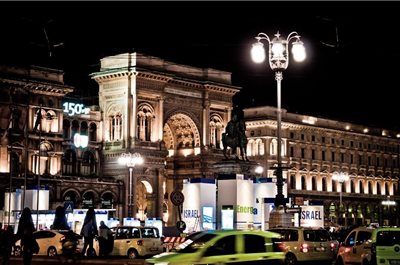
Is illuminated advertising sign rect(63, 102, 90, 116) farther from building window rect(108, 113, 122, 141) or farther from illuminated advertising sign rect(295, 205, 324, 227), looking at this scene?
illuminated advertising sign rect(295, 205, 324, 227)

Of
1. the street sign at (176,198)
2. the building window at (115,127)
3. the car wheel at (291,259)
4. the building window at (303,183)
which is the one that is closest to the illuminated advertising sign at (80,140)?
the building window at (115,127)

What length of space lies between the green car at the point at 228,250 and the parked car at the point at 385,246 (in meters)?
4.54

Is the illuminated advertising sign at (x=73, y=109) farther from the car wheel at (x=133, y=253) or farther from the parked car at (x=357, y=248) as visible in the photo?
the parked car at (x=357, y=248)

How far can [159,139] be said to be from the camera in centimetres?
7950

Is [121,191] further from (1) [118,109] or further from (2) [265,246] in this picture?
(2) [265,246]

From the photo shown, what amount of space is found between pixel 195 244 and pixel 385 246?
6889 mm

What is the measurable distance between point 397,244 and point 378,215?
3675 inches

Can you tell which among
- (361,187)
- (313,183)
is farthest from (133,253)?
(361,187)

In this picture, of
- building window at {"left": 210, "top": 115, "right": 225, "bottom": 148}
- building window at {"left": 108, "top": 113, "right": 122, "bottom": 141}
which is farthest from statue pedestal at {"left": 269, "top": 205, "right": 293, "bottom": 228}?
building window at {"left": 210, "top": 115, "right": 225, "bottom": 148}

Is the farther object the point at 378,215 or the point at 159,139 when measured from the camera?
the point at 378,215

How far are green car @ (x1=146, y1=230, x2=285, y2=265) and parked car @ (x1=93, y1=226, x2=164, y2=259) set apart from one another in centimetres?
1563

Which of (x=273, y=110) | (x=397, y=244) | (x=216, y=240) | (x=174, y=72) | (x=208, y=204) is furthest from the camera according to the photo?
(x=273, y=110)

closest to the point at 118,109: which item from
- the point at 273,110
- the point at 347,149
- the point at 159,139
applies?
the point at 159,139

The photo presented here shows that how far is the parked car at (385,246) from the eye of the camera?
77.5 ft
